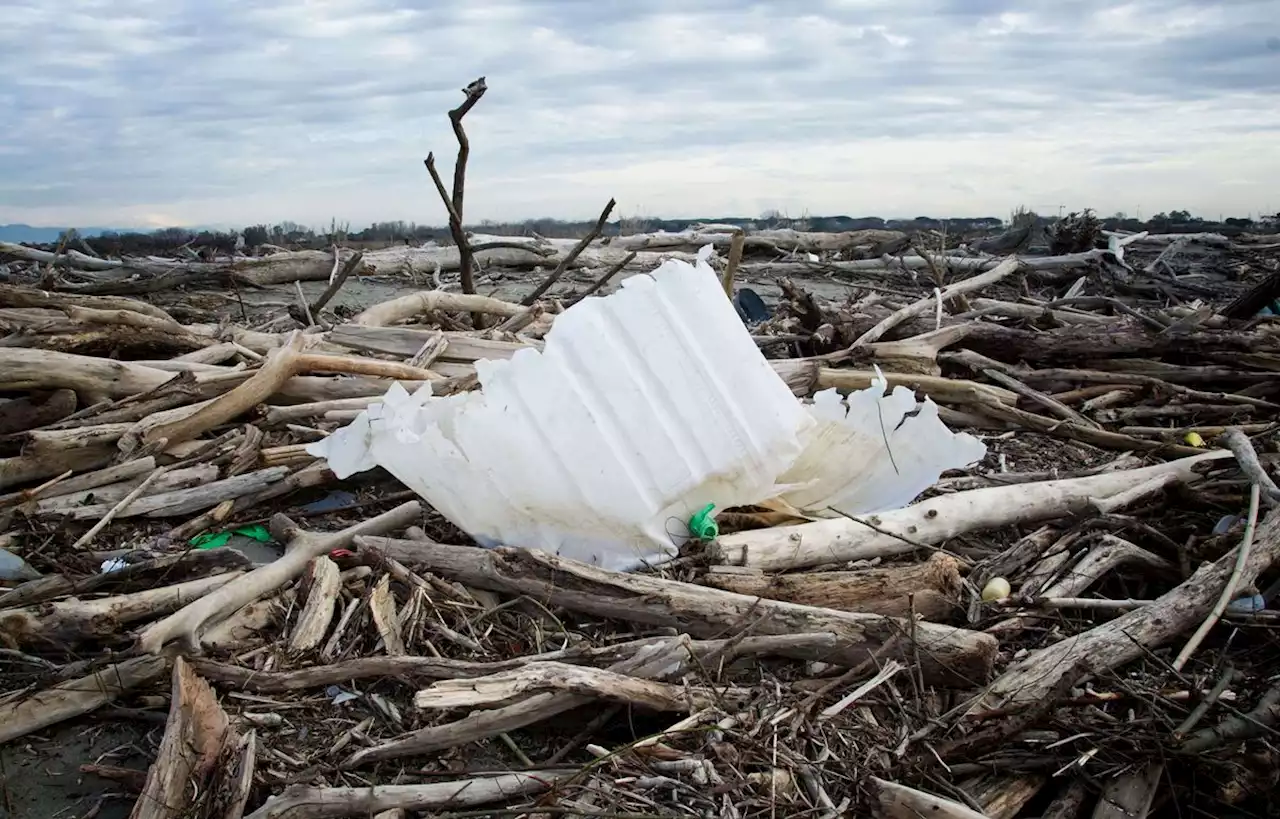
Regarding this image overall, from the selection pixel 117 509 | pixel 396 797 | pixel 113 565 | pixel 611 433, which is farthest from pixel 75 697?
pixel 611 433

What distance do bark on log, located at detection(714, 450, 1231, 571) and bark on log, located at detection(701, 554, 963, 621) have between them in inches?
5.2

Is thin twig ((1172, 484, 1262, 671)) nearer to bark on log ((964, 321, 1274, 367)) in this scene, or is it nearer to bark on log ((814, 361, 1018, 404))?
bark on log ((814, 361, 1018, 404))

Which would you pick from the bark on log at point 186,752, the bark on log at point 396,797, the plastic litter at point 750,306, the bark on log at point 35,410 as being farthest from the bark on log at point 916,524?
the plastic litter at point 750,306

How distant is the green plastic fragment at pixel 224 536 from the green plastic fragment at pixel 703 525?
151 cm

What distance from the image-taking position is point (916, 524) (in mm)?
3270

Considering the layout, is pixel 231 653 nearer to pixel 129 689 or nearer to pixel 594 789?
pixel 129 689

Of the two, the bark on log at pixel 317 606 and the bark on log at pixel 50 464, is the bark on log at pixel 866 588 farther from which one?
the bark on log at pixel 50 464

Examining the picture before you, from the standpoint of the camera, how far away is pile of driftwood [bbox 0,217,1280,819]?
7.23 ft

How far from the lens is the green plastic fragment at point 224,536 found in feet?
11.1

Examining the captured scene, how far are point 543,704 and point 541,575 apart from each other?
549 mm

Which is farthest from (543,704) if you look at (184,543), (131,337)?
(131,337)

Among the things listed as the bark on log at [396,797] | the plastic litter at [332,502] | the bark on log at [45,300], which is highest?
the bark on log at [45,300]

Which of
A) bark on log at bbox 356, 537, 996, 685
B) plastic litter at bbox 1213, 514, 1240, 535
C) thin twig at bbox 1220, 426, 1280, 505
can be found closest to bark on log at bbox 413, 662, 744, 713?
bark on log at bbox 356, 537, 996, 685

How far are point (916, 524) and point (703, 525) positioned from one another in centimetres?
74
